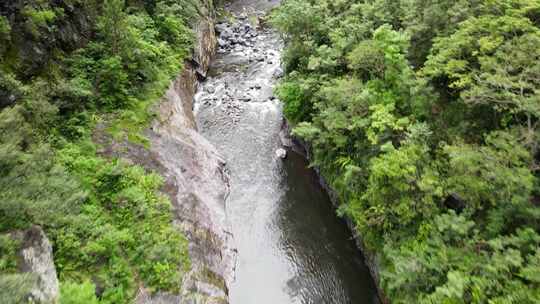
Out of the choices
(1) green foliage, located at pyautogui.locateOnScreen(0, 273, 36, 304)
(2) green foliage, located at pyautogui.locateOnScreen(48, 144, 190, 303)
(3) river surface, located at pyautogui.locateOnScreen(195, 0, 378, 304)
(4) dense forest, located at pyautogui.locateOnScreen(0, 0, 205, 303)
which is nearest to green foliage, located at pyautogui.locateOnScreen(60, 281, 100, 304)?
(4) dense forest, located at pyautogui.locateOnScreen(0, 0, 205, 303)

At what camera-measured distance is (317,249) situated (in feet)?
52.3

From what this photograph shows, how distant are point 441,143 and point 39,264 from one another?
12614 millimetres

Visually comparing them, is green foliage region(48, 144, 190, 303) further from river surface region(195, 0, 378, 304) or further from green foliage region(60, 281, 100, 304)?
river surface region(195, 0, 378, 304)

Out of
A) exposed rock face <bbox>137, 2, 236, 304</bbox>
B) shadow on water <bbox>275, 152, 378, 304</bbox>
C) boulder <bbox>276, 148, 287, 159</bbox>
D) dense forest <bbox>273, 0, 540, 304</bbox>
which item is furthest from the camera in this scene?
boulder <bbox>276, 148, 287, 159</bbox>

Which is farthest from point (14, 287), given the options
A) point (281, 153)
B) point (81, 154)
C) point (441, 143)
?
point (281, 153)

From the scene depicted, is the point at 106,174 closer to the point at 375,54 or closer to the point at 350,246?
the point at 350,246

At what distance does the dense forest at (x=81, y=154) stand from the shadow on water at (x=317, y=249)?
195 inches

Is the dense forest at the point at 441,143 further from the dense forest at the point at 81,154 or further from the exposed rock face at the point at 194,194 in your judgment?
the dense forest at the point at 81,154

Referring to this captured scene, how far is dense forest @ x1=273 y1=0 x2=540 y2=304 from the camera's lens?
971 cm

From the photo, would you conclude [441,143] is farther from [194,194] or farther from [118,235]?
[118,235]

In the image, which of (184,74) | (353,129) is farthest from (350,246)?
(184,74)

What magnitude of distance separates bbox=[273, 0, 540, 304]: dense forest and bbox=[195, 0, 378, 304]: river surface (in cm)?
150

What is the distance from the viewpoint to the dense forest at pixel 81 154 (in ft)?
34.4

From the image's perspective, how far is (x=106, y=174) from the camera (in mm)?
13961
